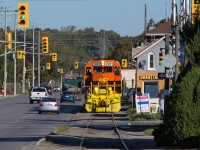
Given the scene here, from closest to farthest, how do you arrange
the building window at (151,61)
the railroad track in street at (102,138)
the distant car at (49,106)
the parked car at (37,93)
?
the railroad track in street at (102,138) → the distant car at (49,106) → the parked car at (37,93) → the building window at (151,61)

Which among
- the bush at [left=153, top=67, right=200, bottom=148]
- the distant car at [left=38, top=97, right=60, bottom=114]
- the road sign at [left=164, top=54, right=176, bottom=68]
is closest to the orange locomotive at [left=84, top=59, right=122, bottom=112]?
the distant car at [left=38, top=97, right=60, bottom=114]

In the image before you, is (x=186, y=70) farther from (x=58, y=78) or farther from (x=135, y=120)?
(x=58, y=78)

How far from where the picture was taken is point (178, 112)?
2252 centimetres

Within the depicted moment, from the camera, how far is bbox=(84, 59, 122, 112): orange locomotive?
175ft

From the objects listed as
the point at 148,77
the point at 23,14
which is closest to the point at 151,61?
the point at 148,77

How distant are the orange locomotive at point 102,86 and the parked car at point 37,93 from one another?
21693 mm

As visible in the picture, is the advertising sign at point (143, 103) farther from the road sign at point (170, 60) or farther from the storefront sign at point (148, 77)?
the storefront sign at point (148, 77)

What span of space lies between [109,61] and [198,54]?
104 ft

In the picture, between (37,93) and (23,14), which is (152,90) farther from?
(23,14)

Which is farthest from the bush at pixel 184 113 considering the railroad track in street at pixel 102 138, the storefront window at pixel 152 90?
the storefront window at pixel 152 90

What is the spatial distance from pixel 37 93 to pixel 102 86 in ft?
79.4

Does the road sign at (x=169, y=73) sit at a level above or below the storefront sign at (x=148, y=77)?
below

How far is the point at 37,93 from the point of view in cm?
7731

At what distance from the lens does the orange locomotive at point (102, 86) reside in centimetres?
5344
